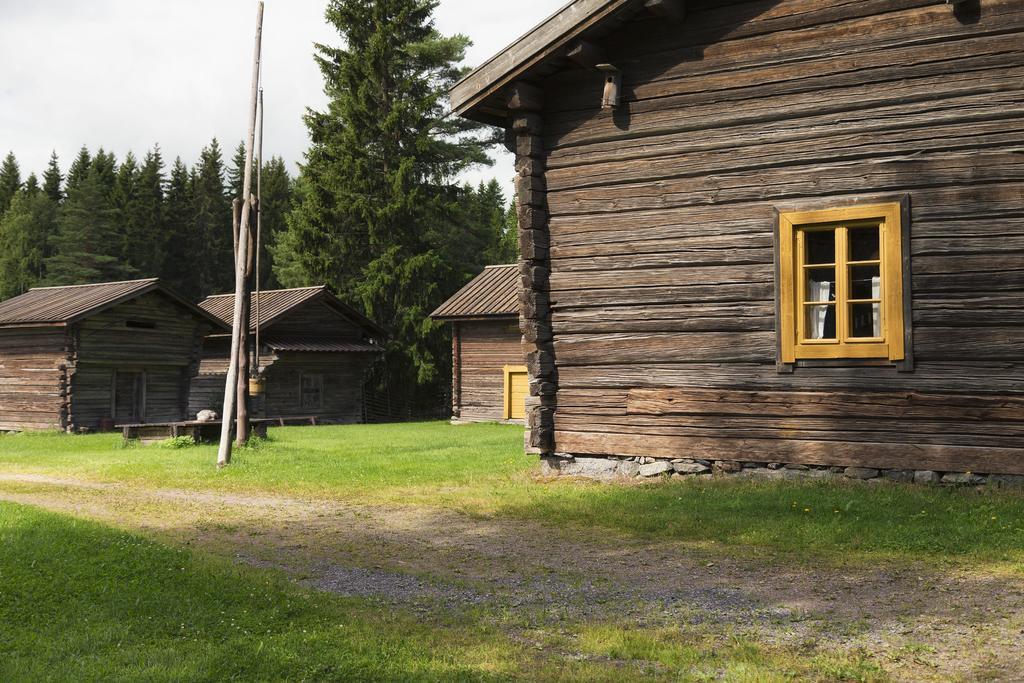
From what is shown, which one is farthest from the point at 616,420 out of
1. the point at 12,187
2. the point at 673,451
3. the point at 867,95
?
the point at 12,187

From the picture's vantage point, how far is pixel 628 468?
13.5 meters

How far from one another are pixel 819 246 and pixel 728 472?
3.12 meters

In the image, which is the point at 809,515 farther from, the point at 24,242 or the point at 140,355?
the point at 24,242

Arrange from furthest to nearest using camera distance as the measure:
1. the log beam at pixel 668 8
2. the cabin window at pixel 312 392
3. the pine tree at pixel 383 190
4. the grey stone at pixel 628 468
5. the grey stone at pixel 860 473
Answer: the pine tree at pixel 383 190
the cabin window at pixel 312 392
the grey stone at pixel 628 468
the log beam at pixel 668 8
the grey stone at pixel 860 473

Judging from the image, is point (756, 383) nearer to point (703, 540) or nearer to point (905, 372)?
point (905, 372)

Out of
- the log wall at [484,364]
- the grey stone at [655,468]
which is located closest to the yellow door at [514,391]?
the log wall at [484,364]

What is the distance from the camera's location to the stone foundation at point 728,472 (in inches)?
437

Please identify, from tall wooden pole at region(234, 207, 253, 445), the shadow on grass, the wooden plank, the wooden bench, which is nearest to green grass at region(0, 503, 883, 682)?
the shadow on grass

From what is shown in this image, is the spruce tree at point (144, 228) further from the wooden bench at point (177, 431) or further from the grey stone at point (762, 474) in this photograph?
the grey stone at point (762, 474)

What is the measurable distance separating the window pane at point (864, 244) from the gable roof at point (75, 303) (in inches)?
962

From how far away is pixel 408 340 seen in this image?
139ft

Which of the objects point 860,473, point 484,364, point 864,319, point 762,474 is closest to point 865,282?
point 864,319

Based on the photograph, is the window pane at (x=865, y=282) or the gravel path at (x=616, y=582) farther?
the window pane at (x=865, y=282)

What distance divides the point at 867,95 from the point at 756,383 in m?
3.76
